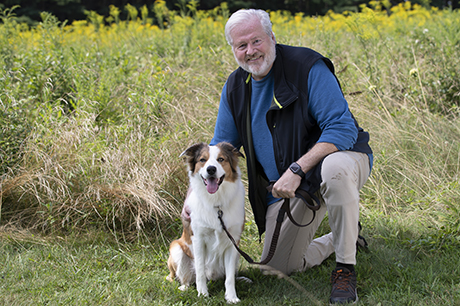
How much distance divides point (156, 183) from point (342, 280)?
2009mm

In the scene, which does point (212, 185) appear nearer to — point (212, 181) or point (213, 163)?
point (212, 181)

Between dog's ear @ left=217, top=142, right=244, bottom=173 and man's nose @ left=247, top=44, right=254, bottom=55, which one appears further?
dog's ear @ left=217, top=142, right=244, bottom=173

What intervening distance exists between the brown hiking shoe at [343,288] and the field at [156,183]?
0.11 m

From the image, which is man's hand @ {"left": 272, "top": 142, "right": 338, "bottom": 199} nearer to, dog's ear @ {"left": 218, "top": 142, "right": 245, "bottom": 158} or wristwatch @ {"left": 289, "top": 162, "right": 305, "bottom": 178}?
wristwatch @ {"left": 289, "top": 162, "right": 305, "bottom": 178}

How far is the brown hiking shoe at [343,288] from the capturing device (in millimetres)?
2436

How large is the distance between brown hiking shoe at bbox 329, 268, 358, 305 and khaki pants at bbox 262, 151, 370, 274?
8 centimetres

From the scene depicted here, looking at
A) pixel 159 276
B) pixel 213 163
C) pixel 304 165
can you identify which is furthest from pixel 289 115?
pixel 159 276

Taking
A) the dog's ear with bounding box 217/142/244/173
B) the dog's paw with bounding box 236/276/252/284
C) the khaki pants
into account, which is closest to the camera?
the khaki pants

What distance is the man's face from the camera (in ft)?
8.55

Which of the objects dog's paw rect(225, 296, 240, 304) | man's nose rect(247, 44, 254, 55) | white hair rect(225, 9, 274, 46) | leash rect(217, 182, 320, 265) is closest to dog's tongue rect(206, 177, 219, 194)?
leash rect(217, 182, 320, 265)

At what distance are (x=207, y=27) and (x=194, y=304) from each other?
21.2 ft

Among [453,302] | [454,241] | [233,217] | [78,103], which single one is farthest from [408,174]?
[78,103]

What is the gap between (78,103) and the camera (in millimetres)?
4453

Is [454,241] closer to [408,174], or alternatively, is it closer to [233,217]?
[408,174]
